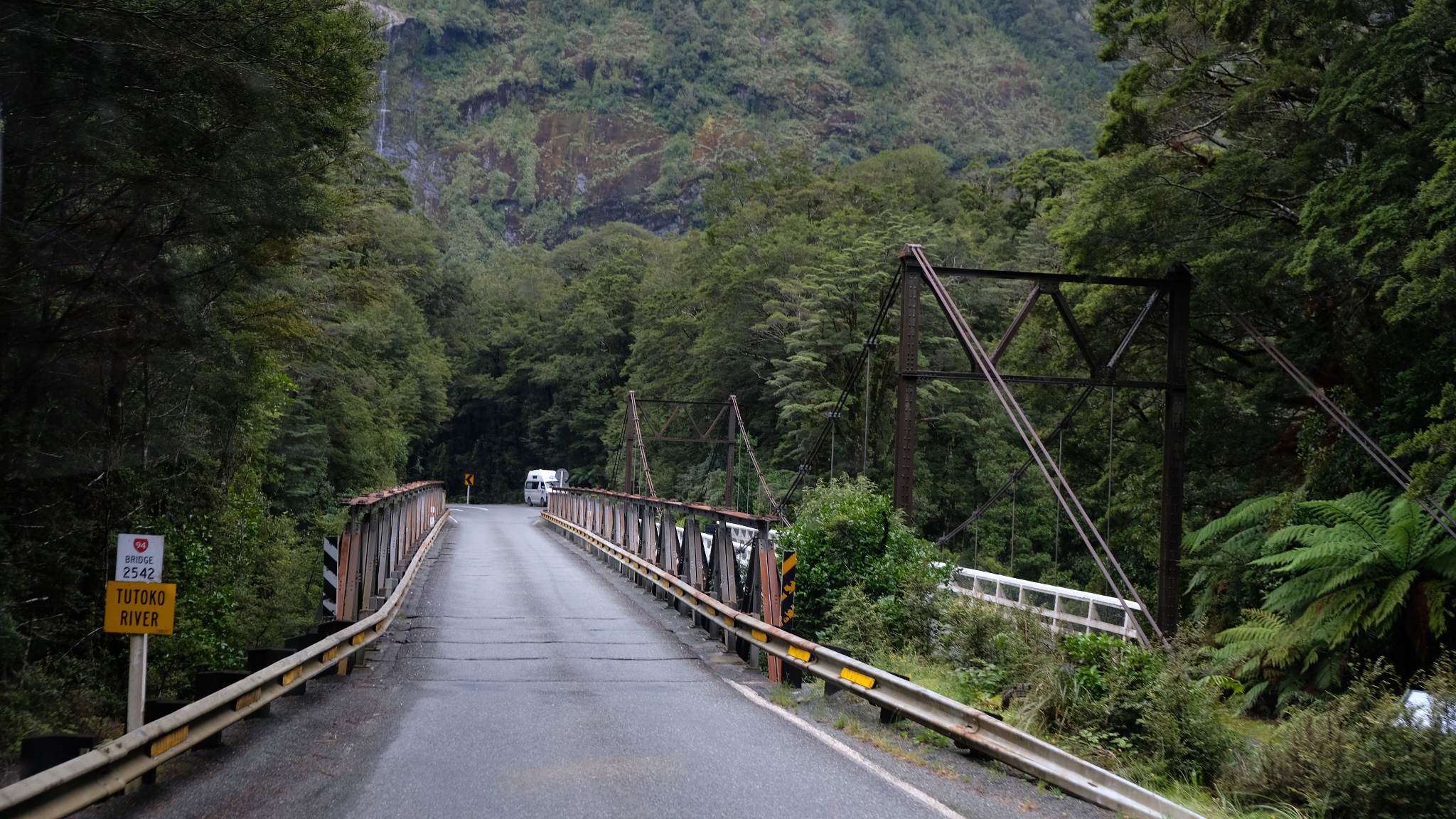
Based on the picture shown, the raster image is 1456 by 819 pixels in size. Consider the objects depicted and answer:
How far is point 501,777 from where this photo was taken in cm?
688

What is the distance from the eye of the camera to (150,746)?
6316 millimetres

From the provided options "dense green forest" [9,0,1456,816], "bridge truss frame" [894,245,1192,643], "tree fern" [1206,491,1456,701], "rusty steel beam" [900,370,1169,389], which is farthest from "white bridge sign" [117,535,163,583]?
"rusty steel beam" [900,370,1169,389]

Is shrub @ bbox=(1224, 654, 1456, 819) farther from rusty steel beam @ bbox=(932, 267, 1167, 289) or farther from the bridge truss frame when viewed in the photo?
rusty steel beam @ bbox=(932, 267, 1167, 289)

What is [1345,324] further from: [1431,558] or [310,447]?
[310,447]

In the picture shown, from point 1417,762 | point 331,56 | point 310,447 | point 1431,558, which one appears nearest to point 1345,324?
point 1431,558

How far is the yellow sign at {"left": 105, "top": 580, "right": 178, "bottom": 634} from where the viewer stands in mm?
6844

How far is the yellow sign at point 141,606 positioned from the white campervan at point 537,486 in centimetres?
6414

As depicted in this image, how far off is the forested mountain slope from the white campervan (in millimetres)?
79147

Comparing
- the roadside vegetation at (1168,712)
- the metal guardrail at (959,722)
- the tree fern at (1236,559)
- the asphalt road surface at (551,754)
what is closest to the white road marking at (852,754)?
the asphalt road surface at (551,754)

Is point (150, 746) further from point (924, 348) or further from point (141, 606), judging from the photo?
point (924, 348)

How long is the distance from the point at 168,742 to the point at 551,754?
7.27 feet

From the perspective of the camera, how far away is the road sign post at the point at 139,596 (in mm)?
6840

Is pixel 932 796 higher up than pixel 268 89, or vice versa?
pixel 268 89

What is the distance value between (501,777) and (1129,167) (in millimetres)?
15111
